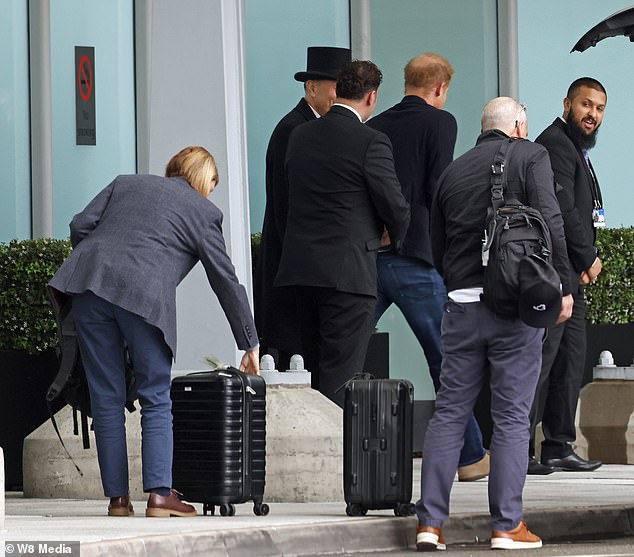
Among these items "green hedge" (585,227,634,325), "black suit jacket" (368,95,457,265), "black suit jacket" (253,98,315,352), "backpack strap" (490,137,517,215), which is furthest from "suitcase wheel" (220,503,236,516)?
"green hedge" (585,227,634,325)

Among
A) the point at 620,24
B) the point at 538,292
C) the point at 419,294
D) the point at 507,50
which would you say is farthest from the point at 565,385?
the point at 507,50

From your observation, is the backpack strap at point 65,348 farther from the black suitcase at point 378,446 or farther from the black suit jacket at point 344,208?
the black suit jacket at point 344,208

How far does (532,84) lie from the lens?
15750 mm

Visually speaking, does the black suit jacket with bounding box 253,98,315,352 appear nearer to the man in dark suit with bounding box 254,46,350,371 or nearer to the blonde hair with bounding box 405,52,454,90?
the man in dark suit with bounding box 254,46,350,371

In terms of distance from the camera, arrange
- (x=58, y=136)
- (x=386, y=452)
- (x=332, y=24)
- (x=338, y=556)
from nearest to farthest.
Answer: (x=338, y=556), (x=386, y=452), (x=58, y=136), (x=332, y=24)

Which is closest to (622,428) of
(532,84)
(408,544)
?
(532,84)

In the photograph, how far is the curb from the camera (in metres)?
7.19

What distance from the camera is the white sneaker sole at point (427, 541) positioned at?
8.01m

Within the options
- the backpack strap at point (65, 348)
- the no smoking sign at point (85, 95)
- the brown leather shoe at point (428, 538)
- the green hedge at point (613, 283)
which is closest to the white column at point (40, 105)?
the no smoking sign at point (85, 95)

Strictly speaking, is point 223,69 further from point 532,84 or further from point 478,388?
point 532,84

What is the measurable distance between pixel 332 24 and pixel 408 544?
7079 millimetres

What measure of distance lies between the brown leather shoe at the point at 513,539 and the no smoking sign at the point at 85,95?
5.90m

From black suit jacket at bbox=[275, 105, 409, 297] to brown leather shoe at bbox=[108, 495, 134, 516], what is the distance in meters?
1.74

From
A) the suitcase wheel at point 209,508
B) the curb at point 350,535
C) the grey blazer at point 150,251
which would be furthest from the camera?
the suitcase wheel at point 209,508
